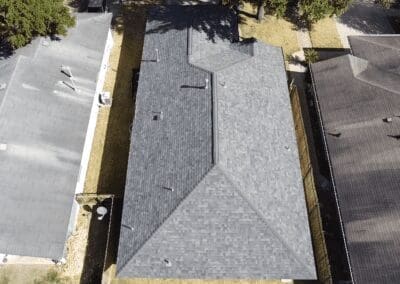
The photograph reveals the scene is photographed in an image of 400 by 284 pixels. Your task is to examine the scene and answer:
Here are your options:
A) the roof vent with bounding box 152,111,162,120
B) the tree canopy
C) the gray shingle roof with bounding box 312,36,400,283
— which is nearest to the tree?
the roof vent with bounding box 152,111,162,120

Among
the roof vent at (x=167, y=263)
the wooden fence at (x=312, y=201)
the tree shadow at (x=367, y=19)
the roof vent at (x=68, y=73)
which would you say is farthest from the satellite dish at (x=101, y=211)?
the tree shadow at (x=367, y=19)

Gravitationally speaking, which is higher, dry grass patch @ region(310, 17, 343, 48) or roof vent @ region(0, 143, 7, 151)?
dry grass patch @ region(310, 17, 343, 48)

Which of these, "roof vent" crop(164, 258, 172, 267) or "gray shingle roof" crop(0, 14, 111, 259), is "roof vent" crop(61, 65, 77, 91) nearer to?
"gray shingle roof" crop(0, 14, 111, 259)

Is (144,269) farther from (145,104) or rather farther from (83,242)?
(145,104)

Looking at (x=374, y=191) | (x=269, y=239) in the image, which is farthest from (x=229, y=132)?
(x=374, y=191)

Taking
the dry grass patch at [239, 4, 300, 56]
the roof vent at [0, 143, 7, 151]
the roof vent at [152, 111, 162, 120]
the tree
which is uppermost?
the tree

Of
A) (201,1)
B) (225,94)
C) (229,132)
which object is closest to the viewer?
(229,132)
